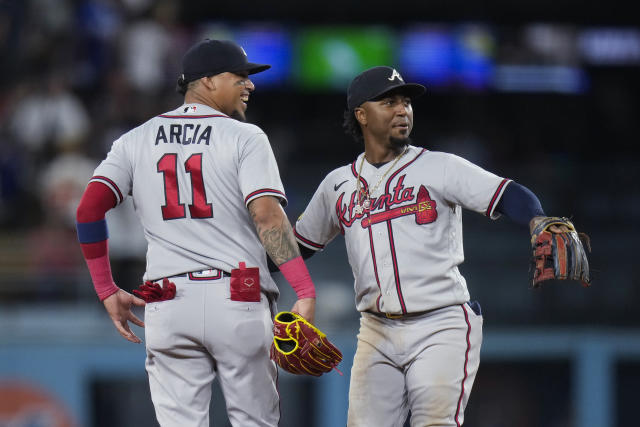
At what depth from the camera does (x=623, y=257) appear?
9172 millimetres

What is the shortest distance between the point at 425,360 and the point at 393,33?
322 inches

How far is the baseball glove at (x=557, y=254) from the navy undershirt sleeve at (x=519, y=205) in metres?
0.09

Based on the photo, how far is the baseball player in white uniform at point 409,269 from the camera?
12.8 feet

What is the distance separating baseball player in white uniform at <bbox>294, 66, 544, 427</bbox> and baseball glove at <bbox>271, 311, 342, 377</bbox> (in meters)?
0.36

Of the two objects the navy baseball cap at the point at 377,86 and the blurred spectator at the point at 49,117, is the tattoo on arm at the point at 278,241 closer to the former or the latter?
the navy baseball cap at the point at 377,86

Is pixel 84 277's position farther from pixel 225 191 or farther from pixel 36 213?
pixel 225 191

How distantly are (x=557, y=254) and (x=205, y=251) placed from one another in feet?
4.11

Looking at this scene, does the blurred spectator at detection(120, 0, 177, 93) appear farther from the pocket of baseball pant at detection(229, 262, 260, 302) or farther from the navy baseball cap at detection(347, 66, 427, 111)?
the pocket of baseball pant at detection(229, 262, 260, 302)

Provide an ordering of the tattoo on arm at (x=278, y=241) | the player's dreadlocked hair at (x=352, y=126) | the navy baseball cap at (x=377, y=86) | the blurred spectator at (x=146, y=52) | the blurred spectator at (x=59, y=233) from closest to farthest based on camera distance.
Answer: the tattoo on arm at (x=278, y=241) → the navy baseball cap at (x=377, y=86) → the player's dreadlocked hair at (x=352, y=126) → the blurred spectator at (x=59, y=233) → the blurred spectator at (x=146, y=52)

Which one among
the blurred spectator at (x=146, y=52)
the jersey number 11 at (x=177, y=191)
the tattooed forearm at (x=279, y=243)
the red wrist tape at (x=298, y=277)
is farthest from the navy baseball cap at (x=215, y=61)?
the blurred spectator at (x=146, y=52)

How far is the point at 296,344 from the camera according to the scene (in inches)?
142

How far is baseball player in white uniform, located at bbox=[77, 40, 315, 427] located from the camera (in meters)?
3.69

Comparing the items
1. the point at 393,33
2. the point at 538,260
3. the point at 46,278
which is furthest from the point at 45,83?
the point at 538,260

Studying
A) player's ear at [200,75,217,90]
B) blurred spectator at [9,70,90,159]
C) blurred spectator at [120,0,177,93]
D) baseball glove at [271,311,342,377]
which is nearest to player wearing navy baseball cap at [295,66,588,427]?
baseball glove at [271,311,342,377]
